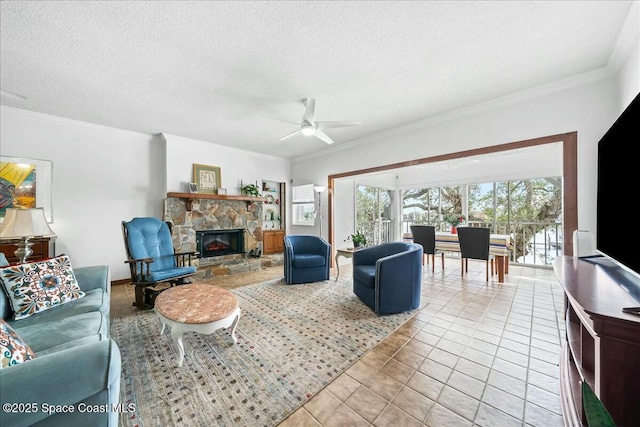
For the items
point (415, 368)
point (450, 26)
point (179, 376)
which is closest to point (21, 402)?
point (179, 376)

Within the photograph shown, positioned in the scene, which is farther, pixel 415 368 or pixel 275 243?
pixel 275 243

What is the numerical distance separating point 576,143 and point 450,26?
2.08 meters

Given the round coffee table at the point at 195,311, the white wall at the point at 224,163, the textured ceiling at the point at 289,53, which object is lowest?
the round coffee table at the point at 195,311

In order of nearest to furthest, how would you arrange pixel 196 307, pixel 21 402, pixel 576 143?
pixel 21 402 < pixel 196 307 < pixel 576 143

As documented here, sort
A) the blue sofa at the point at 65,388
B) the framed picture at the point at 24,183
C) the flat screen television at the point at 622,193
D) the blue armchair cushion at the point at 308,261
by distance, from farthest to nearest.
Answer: the blue armchair cushion at the point at 308,261 < the framed picture at the point at 24,183 < the flat screen television at the point at 622,193 < the blue sofa at the point at 65,388

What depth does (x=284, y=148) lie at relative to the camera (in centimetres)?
540

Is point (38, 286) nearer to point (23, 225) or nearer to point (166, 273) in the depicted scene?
point (23, 225)

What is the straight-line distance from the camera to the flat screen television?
1187mm

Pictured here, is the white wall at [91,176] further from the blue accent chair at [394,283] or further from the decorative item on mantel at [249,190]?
the blue accent chair at [394,283]

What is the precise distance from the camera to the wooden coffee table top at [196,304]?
6.11 feet

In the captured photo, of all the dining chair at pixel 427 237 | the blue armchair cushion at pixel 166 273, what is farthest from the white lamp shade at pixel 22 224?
the dining chair at pixel 427 237

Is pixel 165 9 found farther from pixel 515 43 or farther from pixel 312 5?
pixel 515 43

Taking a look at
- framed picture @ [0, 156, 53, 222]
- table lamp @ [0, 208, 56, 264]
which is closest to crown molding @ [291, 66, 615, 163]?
table lamp @ [0, 208, 56, 264]

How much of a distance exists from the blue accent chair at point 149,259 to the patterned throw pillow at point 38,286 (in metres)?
0.80
